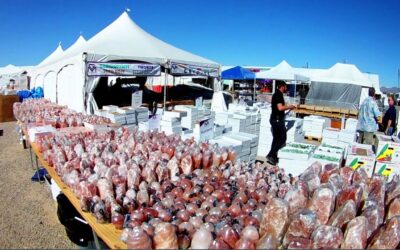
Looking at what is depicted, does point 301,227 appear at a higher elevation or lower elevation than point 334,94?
lower

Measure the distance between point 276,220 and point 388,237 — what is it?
573mm

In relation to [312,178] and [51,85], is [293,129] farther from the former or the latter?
[51,85]

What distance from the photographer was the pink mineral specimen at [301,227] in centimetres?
162

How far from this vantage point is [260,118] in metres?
7.78

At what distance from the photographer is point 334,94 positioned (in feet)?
54.6

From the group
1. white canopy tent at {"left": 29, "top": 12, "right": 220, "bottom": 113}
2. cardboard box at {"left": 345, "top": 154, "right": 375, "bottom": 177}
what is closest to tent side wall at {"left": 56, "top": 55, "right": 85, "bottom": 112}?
white canopy tent at {"left": 29, "top": 12, "right": 220, "bottom": 113}

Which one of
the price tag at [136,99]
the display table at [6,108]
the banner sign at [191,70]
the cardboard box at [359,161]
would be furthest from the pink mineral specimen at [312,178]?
the display table at [6,108]

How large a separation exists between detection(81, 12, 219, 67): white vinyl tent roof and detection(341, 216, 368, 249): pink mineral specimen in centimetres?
809

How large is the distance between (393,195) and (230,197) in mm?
1165

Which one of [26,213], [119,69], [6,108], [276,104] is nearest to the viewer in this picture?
[26,213]

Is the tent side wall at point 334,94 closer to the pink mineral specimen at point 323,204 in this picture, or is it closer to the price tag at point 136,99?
the price tag at point 136,99

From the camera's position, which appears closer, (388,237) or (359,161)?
(388,237)

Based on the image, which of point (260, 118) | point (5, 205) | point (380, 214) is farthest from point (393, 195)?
point (260, 118)

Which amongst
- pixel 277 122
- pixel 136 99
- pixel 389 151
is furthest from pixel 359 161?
pixel 136 99
